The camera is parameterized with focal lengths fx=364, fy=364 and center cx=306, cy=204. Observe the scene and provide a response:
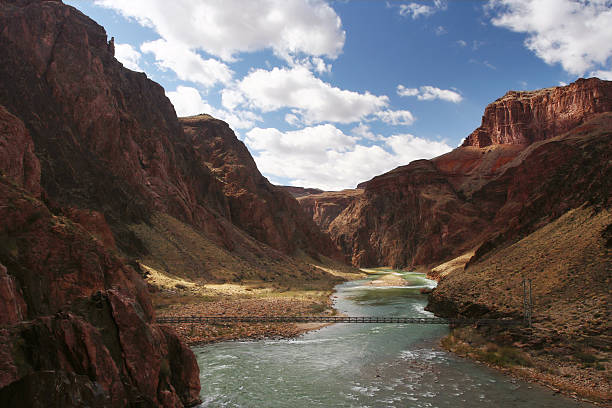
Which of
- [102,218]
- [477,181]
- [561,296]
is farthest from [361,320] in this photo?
[477,181]

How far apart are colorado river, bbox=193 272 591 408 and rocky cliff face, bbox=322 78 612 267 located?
63878mm

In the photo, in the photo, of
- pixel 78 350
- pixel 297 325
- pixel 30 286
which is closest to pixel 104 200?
pixel 297 325

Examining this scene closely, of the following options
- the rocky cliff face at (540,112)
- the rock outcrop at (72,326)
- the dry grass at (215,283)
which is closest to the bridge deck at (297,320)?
the dry grass at (215,283)

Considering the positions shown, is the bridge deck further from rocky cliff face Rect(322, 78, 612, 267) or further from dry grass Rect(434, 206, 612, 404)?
rocky cliff face Rect(322, 78, 612, 267)

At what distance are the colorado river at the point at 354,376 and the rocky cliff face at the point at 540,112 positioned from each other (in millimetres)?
125528

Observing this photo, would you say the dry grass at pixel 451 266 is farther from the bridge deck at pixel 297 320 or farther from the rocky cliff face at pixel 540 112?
the rocky cliff face at pixel 540 112

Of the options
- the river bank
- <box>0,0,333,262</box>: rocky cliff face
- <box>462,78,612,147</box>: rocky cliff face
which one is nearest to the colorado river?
the river bank

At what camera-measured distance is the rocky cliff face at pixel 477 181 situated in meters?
101

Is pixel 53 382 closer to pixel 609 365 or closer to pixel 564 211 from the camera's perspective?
pixel 609 365

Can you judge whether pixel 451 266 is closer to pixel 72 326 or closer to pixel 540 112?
pixel 540 112

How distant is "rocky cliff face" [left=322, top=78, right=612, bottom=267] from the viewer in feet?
331

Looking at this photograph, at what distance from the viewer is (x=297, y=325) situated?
37469 mm

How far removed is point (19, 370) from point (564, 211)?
54.2 meters

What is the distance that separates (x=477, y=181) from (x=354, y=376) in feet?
420
